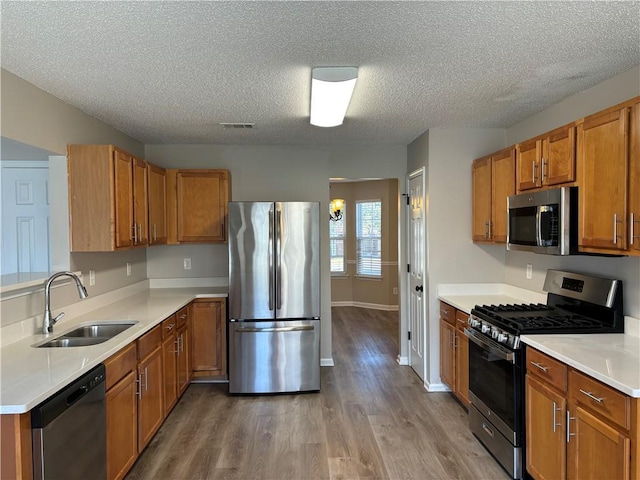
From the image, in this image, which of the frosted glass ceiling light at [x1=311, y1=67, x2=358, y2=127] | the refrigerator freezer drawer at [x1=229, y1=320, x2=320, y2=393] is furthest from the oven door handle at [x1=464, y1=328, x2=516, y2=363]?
the frosted glass ceiling light at [x1=311, y1=67, x2=358, y2=127]

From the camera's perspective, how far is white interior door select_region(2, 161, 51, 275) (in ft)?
9.74

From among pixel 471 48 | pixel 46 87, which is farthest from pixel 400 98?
pixel 46 87

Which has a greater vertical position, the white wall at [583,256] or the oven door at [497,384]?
the white wall at [583,256]

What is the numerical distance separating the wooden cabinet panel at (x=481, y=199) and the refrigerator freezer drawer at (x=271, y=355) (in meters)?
1.68

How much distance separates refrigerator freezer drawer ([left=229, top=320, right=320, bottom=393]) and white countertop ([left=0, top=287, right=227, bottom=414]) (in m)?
0.72

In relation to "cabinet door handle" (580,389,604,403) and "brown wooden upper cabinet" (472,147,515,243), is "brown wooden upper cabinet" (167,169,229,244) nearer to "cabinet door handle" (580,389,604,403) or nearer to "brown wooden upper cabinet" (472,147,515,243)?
"brown wooden upper cabinet" (472,147,515,243)

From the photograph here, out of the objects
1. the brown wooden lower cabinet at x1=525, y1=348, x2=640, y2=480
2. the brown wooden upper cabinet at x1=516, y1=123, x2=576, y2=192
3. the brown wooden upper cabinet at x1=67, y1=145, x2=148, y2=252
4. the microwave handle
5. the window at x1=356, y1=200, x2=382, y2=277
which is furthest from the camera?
the window at x1=356, y1=200, x2=382, y2=277

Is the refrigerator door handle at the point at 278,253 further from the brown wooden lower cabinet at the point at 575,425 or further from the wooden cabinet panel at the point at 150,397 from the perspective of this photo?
the brown wooden lower cabinet at the point at 575,425

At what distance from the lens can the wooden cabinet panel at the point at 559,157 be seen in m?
2.46

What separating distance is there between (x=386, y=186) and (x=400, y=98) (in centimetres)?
480

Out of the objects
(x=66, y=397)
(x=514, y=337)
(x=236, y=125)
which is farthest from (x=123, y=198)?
(x=514, y=337)

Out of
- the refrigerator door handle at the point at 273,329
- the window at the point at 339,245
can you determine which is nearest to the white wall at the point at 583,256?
the refrigerator door handle at the point at 273,329

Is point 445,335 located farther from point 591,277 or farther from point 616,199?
point 616,199

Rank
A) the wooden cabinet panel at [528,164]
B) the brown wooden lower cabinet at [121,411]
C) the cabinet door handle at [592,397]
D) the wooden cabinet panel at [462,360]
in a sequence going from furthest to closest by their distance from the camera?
the wooden cabinet panel at [462,360] < the wooden cabinet panel at [528,164] < the brown wooden lower cabinet at [121,411] < the cabinet door handle at [592,397]
